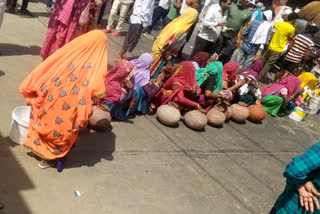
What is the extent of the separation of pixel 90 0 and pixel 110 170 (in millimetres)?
2813

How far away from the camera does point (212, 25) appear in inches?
313

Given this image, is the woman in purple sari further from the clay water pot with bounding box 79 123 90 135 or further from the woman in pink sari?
the clay water pot with bounding box 79 123 90 135

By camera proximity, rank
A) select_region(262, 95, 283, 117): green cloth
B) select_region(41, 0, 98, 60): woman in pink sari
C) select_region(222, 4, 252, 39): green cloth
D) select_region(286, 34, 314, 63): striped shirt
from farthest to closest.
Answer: select_region(286, 34, 314, 63): striped shirt, select_region(222, 4, 252, 39): green cloth, select_region(262, 95, 283, 117): green cloth, select_region(41, 0, 98, 60): woman in pink sari

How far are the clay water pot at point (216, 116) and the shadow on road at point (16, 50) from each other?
3.19m

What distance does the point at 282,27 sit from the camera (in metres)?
9.64

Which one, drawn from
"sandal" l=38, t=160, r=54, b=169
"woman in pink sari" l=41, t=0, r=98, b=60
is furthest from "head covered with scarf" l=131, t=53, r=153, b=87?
"sandal" l=38, t=160, r=54, b=169

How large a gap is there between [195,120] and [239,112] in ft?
4.37

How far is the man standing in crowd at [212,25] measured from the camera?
7.89 m

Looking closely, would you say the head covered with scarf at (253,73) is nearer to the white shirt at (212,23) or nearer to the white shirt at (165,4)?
the white shirt at (212,23)

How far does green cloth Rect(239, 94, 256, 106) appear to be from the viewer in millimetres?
7390

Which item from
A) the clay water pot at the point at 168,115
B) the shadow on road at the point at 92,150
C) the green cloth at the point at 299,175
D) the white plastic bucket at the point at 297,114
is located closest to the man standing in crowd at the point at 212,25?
the white plastic bucket at the point at 297,114

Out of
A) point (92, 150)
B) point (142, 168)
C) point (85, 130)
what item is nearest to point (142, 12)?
point (85, 130)

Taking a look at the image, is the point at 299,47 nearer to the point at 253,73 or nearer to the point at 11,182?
the point at 253,73

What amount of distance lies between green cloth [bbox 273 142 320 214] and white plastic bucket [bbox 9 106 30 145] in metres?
2.67
